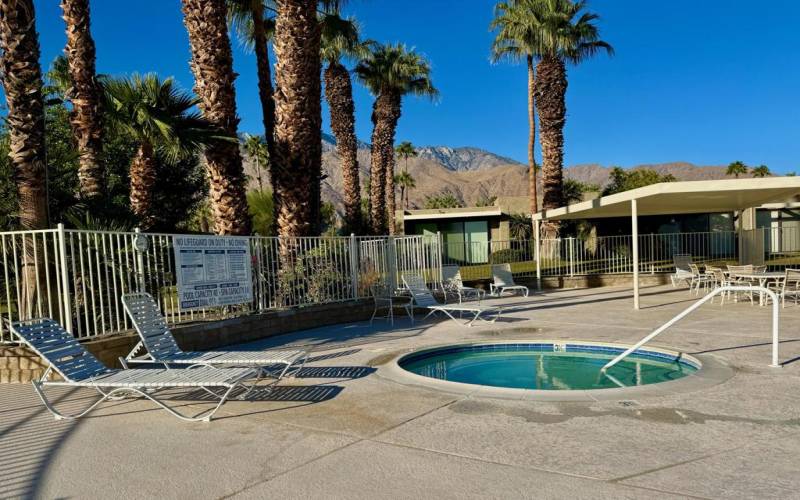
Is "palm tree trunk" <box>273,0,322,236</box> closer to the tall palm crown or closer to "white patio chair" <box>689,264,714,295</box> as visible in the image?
"white patio chair" <box>689,264,714,295</box>

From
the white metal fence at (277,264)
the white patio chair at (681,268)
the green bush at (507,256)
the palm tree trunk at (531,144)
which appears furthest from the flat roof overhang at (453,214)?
the white patio chair at (681,268)

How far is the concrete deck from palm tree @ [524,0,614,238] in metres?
18.7

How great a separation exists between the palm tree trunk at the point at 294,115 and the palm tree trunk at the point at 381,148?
13.7m

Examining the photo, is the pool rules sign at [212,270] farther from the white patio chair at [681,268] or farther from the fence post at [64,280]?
the white patio chair at [681,268]

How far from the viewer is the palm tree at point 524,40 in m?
25.8

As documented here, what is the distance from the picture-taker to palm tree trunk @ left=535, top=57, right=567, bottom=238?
24562mm

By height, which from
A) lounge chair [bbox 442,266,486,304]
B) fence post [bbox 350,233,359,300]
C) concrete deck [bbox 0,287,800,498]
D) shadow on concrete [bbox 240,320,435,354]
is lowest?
shadow on concrete [bbox 240,320,435,354]

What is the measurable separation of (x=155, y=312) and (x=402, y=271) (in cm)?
717

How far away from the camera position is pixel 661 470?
12.5 ft

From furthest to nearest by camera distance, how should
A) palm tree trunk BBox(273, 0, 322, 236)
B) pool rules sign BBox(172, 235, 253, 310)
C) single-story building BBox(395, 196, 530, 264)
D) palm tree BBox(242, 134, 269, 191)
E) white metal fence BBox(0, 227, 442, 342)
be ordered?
1. palm tree BBox(242, 134, 269, 191)
2. single-story building BBox(395, 196, 530, 264)
3. palm tree trunk BBox(273, 0, 322, 236)
4. pool rules sign BBox(172, 235, 253, 310)
5. white metal fence BBox(0, 227, 442, 342)

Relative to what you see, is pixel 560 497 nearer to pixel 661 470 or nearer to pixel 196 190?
pixel 661 470

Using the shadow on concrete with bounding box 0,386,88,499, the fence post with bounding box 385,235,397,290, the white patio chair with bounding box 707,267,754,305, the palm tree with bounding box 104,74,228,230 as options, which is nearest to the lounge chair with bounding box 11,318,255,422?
the shadow on concrete with bounding box 0,386,88,499

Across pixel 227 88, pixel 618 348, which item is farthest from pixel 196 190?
pixel 618 348

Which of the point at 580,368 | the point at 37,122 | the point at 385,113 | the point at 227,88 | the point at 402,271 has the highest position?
the point at 385,113
